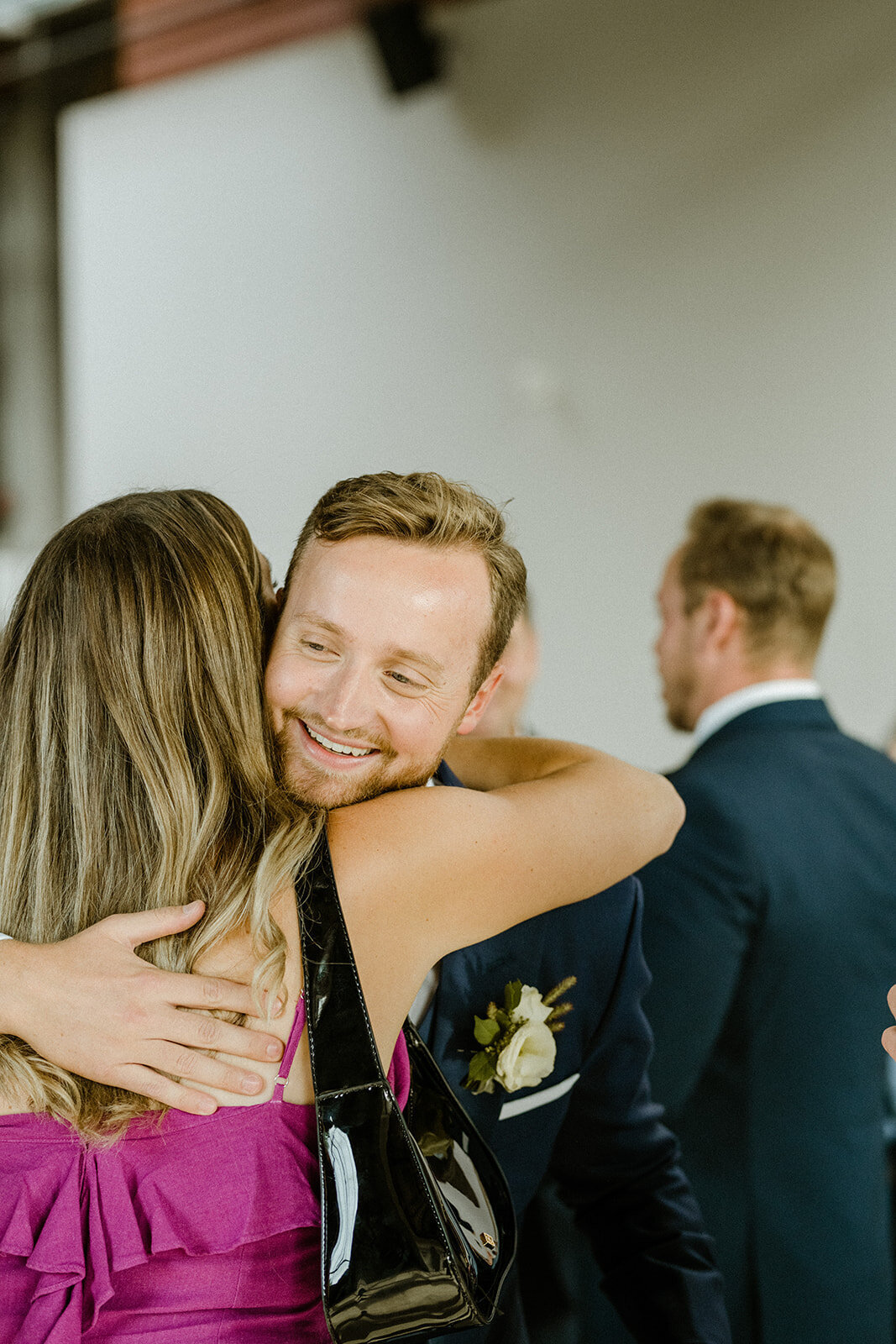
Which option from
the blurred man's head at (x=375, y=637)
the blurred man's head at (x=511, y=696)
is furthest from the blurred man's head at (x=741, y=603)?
the blurred man's head at (x=375, y=637)

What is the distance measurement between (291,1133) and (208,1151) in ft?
0.25

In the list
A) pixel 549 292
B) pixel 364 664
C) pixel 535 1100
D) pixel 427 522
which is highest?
pixel 549 292

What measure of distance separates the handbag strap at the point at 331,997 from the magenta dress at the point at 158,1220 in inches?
1.5

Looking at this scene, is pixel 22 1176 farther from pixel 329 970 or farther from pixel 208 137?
pixel 208 137

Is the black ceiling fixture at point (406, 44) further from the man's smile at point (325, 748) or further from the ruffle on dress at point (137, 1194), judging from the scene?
the ruffle on dress at point (137, 1194)

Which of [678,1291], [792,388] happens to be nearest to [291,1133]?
[678,1291]

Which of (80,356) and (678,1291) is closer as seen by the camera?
(678,1291)

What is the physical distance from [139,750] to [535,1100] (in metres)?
0.67

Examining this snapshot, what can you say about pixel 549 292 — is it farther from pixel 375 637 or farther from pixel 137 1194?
pixel 137 1194

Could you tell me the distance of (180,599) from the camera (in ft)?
3.76

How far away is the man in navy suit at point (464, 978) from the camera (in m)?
1.03

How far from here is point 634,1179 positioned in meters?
1.48

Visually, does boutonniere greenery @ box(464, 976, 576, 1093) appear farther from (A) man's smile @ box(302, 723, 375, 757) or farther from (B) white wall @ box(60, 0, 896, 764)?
(B) white wall @ box(60, 0, 896, 764)

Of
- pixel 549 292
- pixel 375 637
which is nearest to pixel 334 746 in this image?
pixel 375 637
